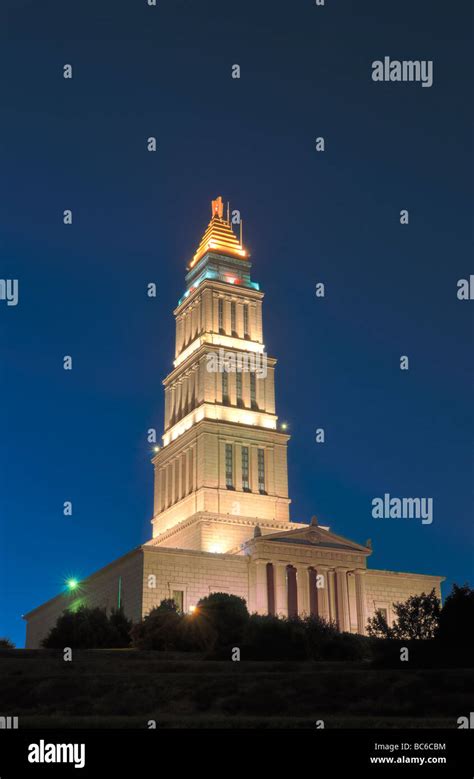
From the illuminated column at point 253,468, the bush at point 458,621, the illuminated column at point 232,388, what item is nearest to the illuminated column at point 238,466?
Result: the illuminated column at point 253,468

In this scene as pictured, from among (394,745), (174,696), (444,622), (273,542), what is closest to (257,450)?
(273,542)

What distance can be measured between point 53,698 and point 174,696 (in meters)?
3.87

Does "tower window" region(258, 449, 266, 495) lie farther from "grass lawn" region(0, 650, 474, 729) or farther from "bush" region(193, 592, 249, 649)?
"grass lawn" region(0, 650, 474, 729)

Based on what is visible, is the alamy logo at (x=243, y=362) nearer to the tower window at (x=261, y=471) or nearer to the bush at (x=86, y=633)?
the tower window at (x=261, y=471)

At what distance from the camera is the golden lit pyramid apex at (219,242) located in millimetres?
89125

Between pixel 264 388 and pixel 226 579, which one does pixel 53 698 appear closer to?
pixel 226 579

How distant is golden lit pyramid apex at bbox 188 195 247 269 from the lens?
89125 mm

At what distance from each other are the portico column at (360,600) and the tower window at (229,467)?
12.8 meters

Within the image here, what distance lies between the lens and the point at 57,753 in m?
17.5

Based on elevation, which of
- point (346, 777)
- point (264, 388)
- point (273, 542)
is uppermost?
point (264, 388)

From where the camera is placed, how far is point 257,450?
77.7m

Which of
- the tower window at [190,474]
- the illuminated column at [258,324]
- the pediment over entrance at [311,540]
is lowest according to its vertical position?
the pediment over entrance at [311,540]

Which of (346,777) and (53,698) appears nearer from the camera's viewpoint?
(346,777)

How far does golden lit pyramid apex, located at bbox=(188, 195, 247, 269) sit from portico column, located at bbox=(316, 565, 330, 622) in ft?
112
